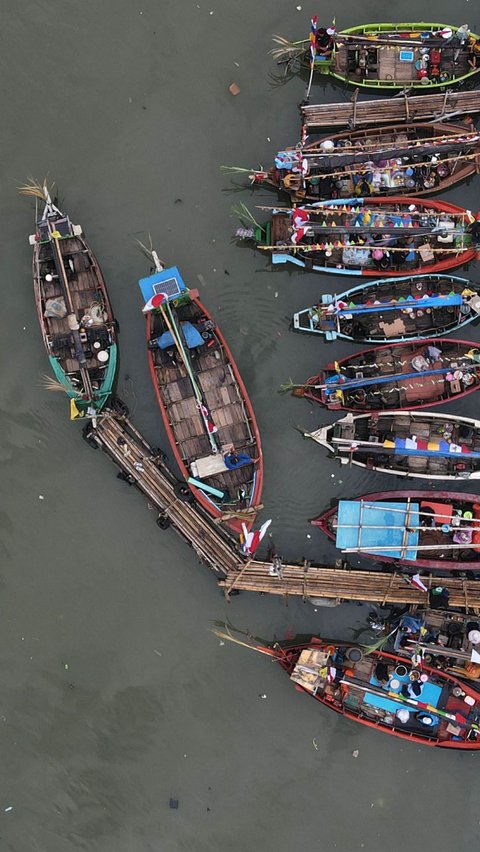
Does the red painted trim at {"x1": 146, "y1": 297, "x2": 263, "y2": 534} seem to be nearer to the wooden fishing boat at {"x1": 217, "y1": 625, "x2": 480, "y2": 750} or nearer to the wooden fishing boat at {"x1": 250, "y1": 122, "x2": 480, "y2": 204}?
the wooden fishing boat at {"x1": 217, "y1": 625, "x2": 480, "y2": 750}

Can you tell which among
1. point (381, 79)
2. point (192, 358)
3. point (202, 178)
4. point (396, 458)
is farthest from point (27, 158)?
point (396, 458)

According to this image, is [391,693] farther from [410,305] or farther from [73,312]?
[73,312]

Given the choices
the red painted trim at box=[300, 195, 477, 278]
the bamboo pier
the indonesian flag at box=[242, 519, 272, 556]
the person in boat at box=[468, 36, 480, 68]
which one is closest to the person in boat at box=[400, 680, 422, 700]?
the bamboo pier

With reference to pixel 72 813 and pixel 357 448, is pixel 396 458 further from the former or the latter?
pixel 72 813

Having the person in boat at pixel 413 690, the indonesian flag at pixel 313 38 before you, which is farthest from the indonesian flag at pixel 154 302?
the person in boat at pixel 413 690

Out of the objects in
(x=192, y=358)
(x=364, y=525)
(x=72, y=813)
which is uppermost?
(x=192, y=358)

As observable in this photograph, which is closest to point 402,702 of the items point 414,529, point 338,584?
point 338,584
